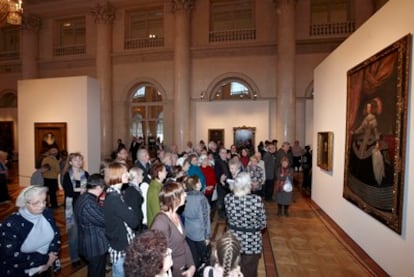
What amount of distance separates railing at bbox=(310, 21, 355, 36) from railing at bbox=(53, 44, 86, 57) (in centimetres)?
1351

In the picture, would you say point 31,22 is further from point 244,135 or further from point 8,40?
point 244,135

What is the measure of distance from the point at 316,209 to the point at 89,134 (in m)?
7.53

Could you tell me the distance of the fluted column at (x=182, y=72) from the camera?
579 inches

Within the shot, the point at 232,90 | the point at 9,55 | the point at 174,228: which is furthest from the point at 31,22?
the point at 174,228

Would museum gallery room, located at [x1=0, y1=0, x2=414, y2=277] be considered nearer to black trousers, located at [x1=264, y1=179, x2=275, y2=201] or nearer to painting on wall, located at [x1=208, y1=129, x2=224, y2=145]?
painting on wall, located at [x1=208, y1=129, x2=224, y2=145]

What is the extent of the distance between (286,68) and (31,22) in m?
15.7

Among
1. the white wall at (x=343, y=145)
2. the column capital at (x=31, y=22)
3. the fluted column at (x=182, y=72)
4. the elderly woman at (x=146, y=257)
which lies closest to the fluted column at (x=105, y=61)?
the fluted column at (x=182, y=72)

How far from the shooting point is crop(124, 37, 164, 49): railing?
16.2 metres

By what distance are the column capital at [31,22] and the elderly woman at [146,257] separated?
2053 centimetres

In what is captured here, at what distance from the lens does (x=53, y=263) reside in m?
2.99

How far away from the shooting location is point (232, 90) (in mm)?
15531

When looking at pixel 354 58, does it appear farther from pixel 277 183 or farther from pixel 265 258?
pixel 265 258

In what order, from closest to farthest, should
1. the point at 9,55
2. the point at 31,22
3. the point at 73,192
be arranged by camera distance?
the point at 73,192 → the point at 31,22 → the point at 9,55

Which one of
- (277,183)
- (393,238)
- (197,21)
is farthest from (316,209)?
(197,21)
